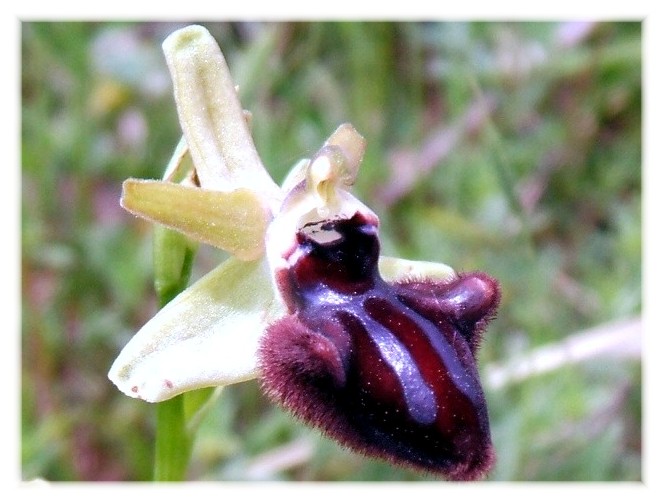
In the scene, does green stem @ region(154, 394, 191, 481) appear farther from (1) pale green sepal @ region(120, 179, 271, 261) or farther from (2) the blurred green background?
(2) the blurred green background

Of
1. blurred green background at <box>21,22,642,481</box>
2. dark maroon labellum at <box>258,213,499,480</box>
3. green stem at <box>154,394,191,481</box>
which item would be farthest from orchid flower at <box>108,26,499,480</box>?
blurred green background at <box>21,22,642,481</box>

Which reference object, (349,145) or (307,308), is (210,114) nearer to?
(349,145)

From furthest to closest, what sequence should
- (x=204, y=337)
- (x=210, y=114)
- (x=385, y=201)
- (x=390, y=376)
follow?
(x=385, y=201) < (x=210, y=114) < (x=204, y=337) < (x=390, y=376)

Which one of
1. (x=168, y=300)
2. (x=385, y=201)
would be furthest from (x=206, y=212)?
(x=385, y=201)

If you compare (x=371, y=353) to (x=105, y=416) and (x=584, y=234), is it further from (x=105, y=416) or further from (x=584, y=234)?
(x=584, y=234)

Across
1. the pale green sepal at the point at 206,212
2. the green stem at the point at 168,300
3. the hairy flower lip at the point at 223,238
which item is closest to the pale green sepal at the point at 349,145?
the hairy flower lip at the point at 223,238

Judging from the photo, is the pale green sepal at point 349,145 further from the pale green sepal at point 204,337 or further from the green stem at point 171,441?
the green stem at point 171,441
